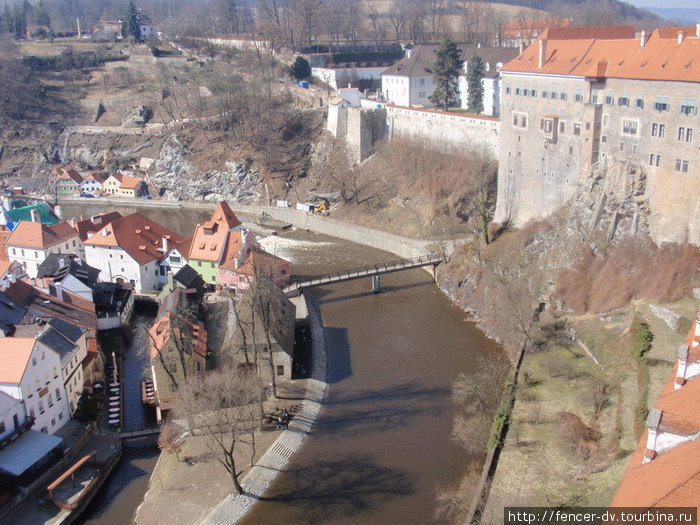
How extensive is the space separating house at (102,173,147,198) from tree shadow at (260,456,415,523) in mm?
46052

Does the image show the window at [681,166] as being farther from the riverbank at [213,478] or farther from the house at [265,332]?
the riverbank at [213,478]

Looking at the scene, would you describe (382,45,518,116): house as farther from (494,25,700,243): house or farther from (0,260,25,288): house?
(0,260,25,288): house

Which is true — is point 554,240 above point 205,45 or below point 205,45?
below

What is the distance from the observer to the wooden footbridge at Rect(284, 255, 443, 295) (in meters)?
33.2

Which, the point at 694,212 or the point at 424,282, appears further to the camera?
the point at 424,282

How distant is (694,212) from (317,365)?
17.1 meters

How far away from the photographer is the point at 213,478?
19.8 meters

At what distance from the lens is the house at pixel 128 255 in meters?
34.8

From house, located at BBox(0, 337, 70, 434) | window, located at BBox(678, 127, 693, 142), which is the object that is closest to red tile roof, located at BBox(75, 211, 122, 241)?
house, located at BBox(0, 337, 70, 434)

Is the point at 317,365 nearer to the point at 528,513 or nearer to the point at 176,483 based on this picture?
the point at 176,483

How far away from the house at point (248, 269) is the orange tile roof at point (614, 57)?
17280mm

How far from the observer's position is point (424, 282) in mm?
36562

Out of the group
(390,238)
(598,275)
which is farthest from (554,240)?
(390,238)

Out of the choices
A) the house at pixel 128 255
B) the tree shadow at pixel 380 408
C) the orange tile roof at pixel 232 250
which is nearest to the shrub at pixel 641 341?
the tree shadow at pixel 380 408
